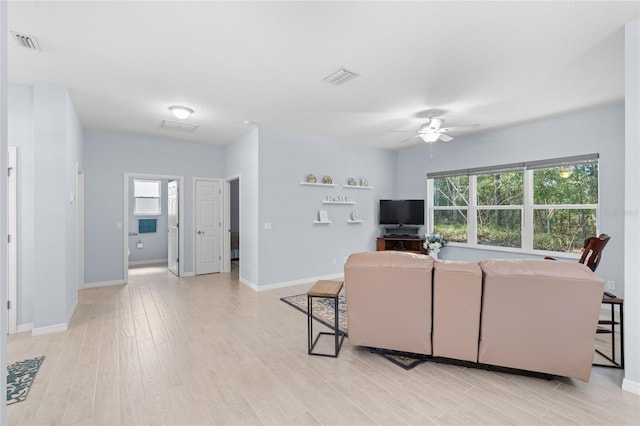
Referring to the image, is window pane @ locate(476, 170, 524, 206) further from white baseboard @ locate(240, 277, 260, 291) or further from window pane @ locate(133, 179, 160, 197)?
window pane @ locate(133, 179, 160, 197)

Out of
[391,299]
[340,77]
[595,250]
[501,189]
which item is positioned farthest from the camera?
[501,189]

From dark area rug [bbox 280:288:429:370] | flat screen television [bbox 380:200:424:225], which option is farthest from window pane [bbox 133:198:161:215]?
flat screen television [bbox 380:200:424:225]

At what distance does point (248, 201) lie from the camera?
220 inches

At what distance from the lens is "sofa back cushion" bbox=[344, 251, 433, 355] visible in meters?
2.60

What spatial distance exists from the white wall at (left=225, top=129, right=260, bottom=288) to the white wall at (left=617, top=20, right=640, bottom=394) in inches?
176

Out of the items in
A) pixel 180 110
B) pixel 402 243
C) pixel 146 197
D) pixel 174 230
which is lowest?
pixel 402 243

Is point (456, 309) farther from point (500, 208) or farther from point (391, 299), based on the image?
point (500, 208)

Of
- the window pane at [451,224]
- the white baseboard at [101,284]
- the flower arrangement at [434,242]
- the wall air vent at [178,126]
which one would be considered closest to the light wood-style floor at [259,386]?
the white baseboard at [101,284]

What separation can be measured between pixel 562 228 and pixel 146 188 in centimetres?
900

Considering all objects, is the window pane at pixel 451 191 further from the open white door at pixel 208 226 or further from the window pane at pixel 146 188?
the window pane at pixel 146 188

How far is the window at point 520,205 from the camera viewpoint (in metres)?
4.55

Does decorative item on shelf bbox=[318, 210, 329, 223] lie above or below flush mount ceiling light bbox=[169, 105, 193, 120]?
below

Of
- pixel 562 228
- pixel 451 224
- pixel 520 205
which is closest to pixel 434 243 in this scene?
pixel 451 224

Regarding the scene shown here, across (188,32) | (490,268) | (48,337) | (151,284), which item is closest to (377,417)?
(490,268)
